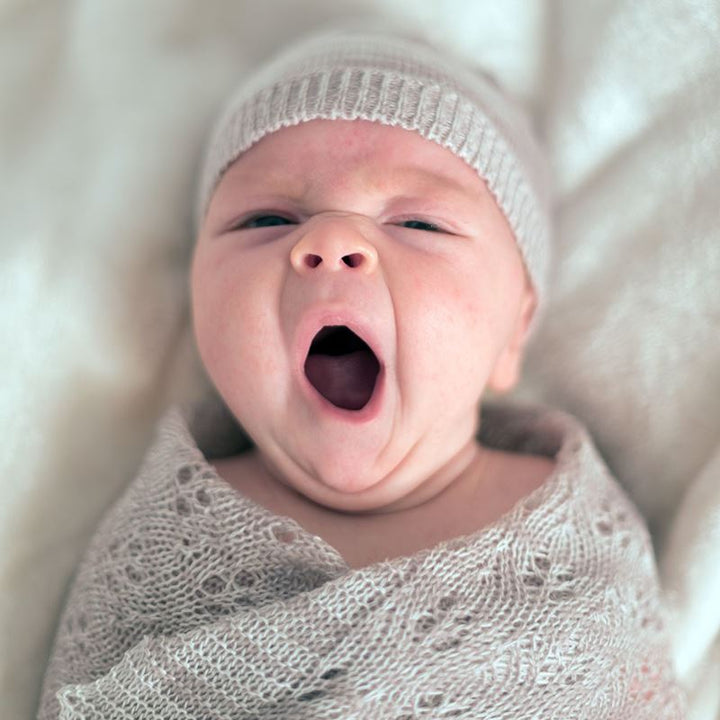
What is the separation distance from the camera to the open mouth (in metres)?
1.19

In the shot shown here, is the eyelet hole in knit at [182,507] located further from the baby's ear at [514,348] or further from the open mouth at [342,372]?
the baby's ear at [514,348]

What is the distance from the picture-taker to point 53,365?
1441 mm

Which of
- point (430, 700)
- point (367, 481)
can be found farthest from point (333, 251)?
point (430, 700)

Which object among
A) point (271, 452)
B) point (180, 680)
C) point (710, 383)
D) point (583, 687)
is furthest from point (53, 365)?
point (710, 383)

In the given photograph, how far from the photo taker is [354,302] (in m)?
1.08

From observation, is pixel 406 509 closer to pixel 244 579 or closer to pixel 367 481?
pixel 367 481

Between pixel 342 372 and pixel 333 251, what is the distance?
0.20 meters

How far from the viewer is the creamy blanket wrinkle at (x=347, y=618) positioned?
3.30 ft

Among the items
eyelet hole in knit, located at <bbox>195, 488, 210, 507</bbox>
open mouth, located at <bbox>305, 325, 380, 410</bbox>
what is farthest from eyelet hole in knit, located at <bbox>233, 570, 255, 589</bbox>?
open mouth, located at <bbox>305, 325, 380, 410</bbox>

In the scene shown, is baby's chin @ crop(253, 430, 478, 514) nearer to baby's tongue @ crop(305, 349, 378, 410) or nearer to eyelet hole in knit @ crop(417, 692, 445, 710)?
baby's tongue @ crop(305, 349, 378, 410)

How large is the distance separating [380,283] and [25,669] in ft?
2.55

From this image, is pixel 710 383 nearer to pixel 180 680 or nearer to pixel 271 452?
pixel 271 452

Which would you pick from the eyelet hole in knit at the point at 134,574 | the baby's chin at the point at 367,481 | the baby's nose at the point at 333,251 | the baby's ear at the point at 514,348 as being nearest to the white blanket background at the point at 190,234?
the baby's ear at the point at 514,348

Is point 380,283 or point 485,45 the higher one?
point 485,45
